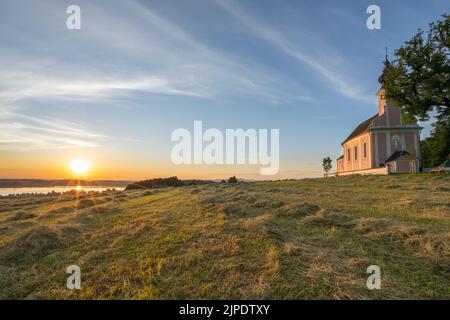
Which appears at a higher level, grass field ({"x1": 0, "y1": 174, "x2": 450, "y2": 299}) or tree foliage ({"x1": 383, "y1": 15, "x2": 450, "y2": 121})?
tree foliage ({"x1": 383, "y1": 15, "x2": 450, "y2": 121})

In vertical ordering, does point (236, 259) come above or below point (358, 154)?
below

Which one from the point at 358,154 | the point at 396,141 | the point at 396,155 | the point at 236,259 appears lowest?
the point at 236,259

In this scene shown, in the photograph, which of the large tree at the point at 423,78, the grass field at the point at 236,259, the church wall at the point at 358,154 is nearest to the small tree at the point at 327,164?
the church wall at the point at 358,154

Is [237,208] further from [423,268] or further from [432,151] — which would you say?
[432,151]

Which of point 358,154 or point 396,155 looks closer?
point 396,155

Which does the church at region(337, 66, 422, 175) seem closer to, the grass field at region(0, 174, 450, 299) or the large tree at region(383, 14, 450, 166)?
the large tree at region(383, 14, 450, 166)

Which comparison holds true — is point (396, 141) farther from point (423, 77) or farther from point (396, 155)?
point (423, 77)

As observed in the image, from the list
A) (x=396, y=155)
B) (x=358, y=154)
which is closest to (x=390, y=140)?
(x=396, y=155)

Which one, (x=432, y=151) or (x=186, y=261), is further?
(x=432, y=151)

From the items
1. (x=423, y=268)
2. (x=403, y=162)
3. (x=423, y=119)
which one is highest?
(x=423, y=119)

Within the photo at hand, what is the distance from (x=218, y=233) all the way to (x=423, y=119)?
104ft

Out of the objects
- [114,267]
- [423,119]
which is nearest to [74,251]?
[114,267]

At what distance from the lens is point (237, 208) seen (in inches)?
418

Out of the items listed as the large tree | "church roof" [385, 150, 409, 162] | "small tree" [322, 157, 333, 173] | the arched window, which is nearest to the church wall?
"church roof" [385, 150, 409, 162]
